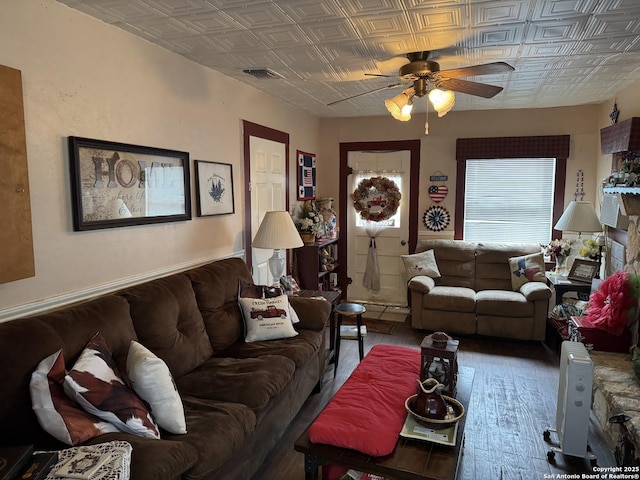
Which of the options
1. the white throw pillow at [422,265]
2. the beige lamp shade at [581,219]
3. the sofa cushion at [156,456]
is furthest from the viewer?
the white throw pillow at [422,265]

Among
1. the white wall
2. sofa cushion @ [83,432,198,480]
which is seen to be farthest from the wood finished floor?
the white wall

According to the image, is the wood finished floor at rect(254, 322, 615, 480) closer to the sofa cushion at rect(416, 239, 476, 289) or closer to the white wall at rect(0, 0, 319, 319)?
the sofa cushion at rect(416, 239, 476, 289)

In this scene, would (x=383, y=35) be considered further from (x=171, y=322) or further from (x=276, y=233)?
(x=171, y=322)

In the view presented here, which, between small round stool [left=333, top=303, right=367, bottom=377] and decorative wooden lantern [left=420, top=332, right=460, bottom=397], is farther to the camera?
small round stool [left=333, top=303, right=367, bottom=377]

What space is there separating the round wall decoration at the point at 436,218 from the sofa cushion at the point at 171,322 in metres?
3.43

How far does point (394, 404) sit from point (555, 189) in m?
3.88

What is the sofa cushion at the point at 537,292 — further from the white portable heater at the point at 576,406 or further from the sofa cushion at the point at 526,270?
the white portable heater at the point at 576,406

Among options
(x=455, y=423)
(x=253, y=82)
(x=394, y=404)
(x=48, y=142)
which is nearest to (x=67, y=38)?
(x=48, y=142)

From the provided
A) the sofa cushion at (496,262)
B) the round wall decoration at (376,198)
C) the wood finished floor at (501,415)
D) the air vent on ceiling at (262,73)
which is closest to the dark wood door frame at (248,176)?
the air vent on ceiling at (262,73)

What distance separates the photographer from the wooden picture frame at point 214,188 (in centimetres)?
331

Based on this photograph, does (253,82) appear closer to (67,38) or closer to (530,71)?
(67,38)

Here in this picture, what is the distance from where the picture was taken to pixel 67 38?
87.7 inches

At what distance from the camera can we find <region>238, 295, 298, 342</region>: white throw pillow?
9.96 feet

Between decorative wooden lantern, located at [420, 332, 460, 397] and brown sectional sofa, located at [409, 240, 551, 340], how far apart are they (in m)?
2.39
